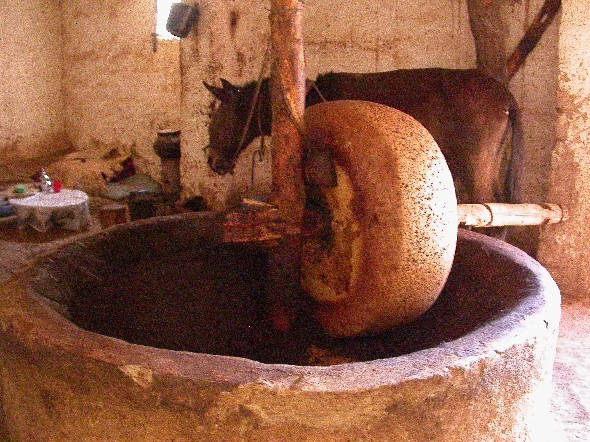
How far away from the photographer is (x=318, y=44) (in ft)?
18.6

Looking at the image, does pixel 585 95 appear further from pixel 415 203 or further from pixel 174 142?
pixel 174 142

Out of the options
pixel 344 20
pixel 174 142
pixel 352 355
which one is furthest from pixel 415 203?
pixel 174 142

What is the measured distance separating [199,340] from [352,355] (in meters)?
0.74

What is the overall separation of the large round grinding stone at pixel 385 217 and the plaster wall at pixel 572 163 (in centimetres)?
261

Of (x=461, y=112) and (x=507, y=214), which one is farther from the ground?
(x=461, y=112)

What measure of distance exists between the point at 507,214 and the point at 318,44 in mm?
2531

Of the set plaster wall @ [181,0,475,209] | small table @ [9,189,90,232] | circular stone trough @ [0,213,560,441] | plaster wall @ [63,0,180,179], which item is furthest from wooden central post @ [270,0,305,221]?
plaster wall @ [63,0,180,179]

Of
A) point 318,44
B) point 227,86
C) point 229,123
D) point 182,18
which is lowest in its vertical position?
point 229,123

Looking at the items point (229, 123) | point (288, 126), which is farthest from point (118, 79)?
point (288, 126)

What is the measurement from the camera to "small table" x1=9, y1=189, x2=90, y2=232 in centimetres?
624

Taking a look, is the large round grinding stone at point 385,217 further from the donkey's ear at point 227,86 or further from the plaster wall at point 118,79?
the plaster wall at point 118,79

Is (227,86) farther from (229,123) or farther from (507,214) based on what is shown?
(507,214)

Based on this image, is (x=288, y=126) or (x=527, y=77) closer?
(x=288, y=126)

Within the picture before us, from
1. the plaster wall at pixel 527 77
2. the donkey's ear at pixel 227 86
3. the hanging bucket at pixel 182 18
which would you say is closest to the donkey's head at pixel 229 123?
the donkey's ear at pixel 227 86
